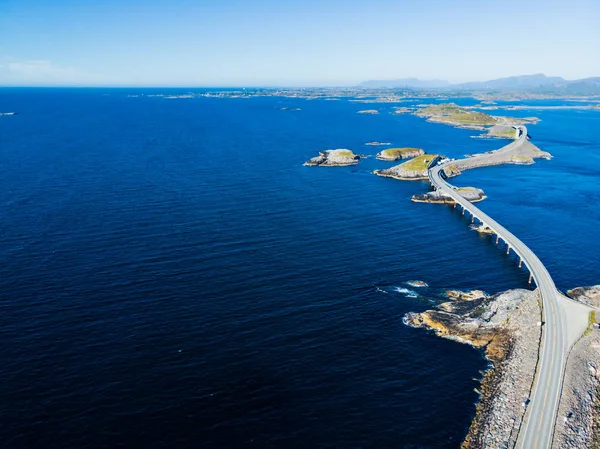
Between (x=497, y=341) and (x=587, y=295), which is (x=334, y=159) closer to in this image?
(x=587, y=295)

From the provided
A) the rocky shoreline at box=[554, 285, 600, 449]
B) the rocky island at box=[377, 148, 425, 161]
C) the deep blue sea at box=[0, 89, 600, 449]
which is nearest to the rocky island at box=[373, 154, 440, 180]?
the rocky island at box=[377, 148, 425, 161]

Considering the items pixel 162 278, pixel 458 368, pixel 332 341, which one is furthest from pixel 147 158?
pixel 458 368

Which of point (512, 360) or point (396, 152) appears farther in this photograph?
point (396, 152)

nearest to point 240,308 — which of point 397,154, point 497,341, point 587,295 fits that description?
point 497,341

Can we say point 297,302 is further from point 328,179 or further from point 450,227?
point 328,179

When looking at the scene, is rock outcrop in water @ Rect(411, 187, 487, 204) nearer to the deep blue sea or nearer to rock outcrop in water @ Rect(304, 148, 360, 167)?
the deep blue sea

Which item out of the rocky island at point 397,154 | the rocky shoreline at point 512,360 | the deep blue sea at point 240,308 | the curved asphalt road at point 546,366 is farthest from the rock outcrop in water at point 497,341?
the rocky island at point 397,154

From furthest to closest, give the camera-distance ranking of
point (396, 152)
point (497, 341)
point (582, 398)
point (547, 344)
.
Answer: point (396, 152), point (497, 341), point (547, 344), point (582, 398)
